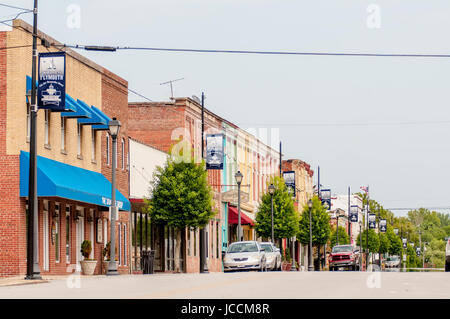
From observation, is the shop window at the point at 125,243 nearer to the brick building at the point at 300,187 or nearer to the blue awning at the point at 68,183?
the blue awning at the point at 68,183

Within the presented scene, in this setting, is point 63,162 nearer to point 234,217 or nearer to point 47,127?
point 47,127

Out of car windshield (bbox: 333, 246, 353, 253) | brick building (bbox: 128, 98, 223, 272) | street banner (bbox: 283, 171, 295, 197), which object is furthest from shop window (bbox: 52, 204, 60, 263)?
street banner (bbox: 283, 171, 295, 197)

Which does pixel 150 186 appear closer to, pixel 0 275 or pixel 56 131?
pixel 56 131

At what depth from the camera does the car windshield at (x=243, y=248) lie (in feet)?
138

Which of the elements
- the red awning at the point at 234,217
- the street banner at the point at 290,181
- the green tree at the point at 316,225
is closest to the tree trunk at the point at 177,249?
the red awning at the point at 234,217

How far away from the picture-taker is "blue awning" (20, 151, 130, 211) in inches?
1278

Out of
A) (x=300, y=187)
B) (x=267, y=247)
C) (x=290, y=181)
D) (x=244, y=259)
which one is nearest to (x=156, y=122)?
(x=267, y=247)

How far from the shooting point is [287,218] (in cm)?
7050

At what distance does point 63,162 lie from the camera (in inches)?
1463

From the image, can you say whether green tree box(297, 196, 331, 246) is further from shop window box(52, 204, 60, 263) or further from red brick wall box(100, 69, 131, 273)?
shop window box(52, 204, 60, 263)

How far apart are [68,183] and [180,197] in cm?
1228

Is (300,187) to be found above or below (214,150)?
below

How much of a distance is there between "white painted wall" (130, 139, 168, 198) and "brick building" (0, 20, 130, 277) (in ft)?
3.71
